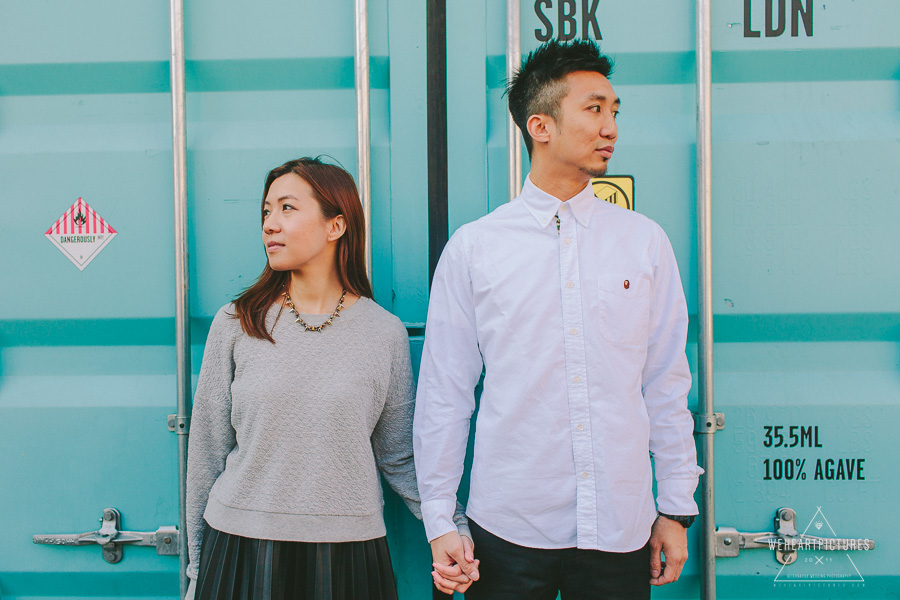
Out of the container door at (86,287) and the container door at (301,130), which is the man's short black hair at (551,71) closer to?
the container door at (301,130)

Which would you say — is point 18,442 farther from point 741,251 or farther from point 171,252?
point 741,251

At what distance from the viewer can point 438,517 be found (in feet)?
3.80

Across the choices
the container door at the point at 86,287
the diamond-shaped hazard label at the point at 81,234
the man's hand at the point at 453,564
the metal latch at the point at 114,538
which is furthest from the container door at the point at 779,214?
the metal latch at the point at 114,538

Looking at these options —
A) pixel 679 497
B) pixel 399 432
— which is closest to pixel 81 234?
pixel 399 432

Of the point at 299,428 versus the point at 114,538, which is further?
the point at 114,538

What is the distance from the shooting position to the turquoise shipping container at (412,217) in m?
1.39

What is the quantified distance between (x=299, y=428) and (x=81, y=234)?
0.78 meters

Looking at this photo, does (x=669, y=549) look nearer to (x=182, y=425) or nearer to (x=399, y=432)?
(x=399, y=432)

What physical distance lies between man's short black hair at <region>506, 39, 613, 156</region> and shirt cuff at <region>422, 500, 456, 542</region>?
80 cm

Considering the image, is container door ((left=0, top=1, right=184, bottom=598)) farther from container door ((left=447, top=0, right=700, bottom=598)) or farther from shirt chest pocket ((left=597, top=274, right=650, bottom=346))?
shirt chest pocket ((left=597, top=274, right=650, bottom=346))

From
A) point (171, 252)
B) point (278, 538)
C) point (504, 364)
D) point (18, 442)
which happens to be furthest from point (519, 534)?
point (18, 442)

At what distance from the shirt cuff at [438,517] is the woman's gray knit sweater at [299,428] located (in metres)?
0.12

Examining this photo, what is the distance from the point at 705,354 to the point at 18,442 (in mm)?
1647

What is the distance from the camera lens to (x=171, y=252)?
1.45 metres
